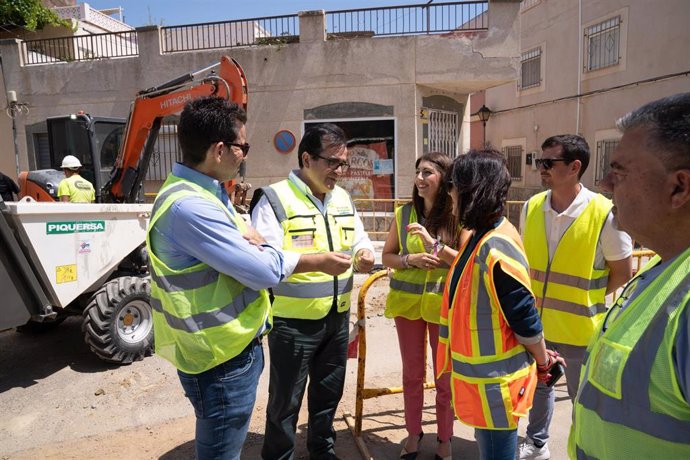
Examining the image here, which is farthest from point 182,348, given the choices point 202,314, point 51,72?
point 51,72

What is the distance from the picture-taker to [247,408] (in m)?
2.00

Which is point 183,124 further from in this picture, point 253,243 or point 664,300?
point 664,300

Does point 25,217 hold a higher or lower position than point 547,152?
lower

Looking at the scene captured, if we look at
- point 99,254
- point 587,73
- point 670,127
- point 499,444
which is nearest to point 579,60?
point 587,73

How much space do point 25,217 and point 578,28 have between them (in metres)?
16.1

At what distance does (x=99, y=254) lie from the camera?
4398 millimetres

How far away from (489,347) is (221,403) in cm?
112

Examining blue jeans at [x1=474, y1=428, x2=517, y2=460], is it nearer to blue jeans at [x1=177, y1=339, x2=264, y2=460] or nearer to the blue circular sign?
blue jeans at [x1=177, y1=339, x2=264, y2=460]

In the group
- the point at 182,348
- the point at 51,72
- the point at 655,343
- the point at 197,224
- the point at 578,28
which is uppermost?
the point at 578,28

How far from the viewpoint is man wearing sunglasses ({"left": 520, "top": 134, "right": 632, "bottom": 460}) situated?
2615 mm

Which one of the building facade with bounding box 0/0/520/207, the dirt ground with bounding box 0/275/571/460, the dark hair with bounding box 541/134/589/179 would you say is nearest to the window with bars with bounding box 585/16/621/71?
the building facade with bounding box 0/0/520/207

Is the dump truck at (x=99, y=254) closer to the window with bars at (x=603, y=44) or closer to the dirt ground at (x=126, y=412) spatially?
the dirt ground at (x=126, y=412)

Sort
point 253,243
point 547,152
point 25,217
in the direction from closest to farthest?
point 253,243
point 547,152
point 25,217

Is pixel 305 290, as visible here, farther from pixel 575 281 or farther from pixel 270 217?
pixel 575 281
